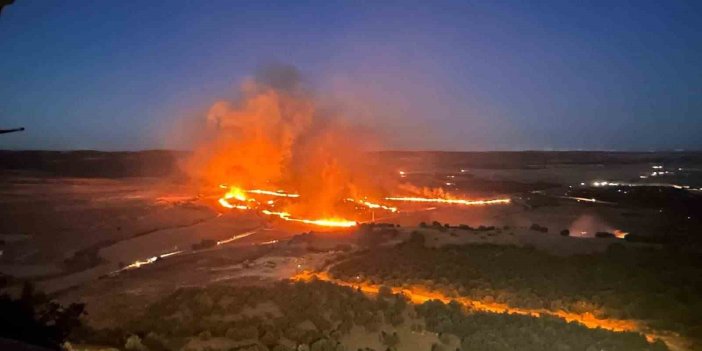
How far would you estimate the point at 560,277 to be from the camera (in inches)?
810

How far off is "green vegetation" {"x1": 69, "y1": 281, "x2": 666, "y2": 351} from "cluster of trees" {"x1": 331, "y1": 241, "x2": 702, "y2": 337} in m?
2.46

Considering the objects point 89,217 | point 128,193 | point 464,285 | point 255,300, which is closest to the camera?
point 255,300

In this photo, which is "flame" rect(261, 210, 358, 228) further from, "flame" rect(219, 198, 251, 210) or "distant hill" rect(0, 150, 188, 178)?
"distant hill" rect(0, 150, 188, 178)

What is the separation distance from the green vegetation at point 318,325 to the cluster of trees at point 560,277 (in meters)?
2.46

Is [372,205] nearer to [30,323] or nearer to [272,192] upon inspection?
[272,192]

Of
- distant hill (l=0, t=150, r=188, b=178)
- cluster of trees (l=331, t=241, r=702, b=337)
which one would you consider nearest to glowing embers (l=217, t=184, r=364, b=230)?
cluster of trees (l=331, t=241, r=702, b=337)

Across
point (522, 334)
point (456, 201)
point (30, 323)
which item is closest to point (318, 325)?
point (522, 334)

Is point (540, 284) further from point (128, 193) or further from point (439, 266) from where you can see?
point (128, 193)

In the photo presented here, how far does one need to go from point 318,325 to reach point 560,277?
9205mm

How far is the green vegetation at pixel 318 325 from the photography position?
14.0 meters

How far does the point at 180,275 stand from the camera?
23750 mm

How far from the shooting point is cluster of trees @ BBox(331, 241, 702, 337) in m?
17.3

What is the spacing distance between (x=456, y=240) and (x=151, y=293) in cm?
1500

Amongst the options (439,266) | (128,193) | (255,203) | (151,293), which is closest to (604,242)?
(439,266)
